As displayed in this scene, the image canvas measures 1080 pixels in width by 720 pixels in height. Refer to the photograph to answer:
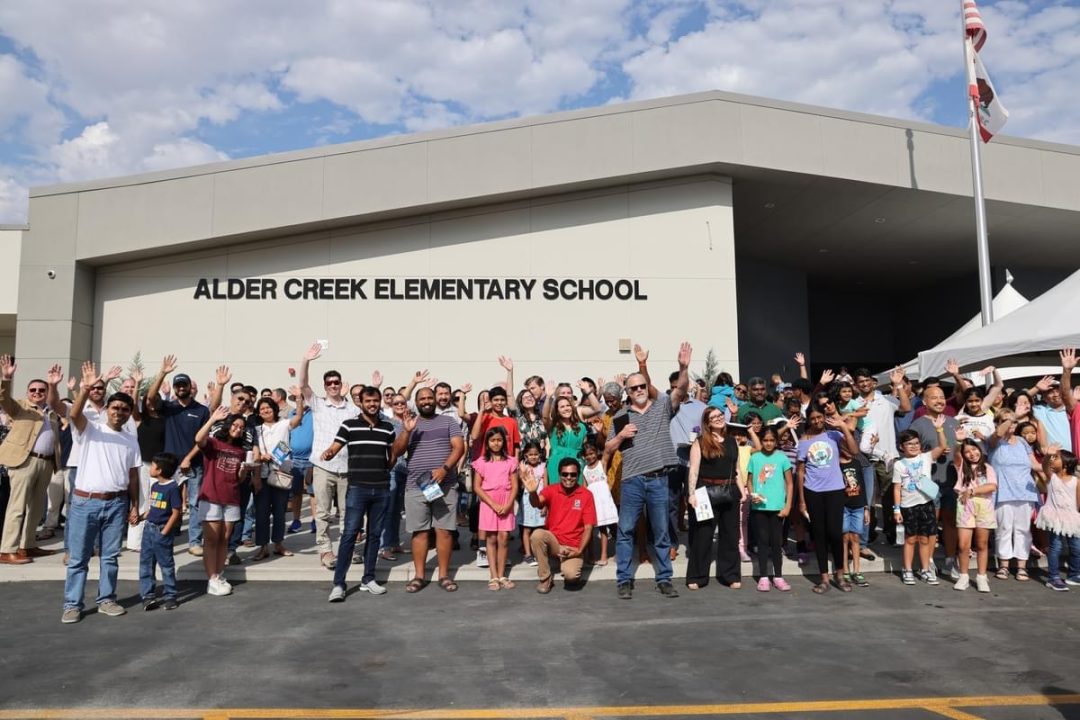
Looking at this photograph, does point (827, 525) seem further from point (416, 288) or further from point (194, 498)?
point (416, 288)

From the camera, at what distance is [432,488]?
6.97 metres

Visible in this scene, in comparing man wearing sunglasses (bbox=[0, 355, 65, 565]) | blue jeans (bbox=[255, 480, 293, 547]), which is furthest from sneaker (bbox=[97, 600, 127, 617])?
man wearing sunglasses (bbox=[0, 355, 65, 565])

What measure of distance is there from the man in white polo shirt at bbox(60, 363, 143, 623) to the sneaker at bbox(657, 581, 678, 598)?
15.4 feet

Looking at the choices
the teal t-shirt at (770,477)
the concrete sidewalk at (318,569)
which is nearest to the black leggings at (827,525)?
the teal t-shirt at (770,477)

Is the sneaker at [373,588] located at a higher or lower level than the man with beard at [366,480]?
lower

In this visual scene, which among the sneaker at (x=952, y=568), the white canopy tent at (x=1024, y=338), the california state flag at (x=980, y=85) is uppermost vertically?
the california state flag at (x=980, y=85)

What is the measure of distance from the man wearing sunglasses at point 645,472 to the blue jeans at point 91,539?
4366mm

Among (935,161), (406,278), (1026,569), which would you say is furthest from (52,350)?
(935,161)

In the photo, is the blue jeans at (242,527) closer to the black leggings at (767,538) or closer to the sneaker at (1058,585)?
the black leggings at (767,538)

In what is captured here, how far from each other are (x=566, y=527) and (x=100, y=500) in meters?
4.08

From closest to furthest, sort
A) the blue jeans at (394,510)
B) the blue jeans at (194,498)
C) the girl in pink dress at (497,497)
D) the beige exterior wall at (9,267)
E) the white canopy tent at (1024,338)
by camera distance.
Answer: the girl in pink dress at (497,497)
the blue jeans at (194,498)
the white canopy tent at (1024,338)
the blue jeans at (394,510)
the beige exterior wall at (9,267)

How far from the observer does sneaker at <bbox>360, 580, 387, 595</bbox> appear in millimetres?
6848

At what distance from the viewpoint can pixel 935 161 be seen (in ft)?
54.9

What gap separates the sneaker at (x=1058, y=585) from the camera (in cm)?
687
